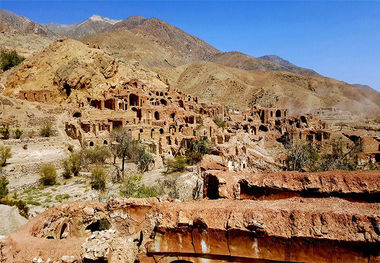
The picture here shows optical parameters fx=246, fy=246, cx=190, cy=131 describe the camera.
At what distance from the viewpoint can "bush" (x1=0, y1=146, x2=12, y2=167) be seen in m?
16.4

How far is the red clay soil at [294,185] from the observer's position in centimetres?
622

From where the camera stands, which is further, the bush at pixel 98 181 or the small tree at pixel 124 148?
the small tree at pixel 124 148

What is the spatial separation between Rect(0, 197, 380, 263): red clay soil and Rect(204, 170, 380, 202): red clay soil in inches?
36.4

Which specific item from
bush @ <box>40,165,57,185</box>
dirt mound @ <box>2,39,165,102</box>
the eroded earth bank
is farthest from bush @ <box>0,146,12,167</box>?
dirt mound @ <box>2,39,165,102</box>

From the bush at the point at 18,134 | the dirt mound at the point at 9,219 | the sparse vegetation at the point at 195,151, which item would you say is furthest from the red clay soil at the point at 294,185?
the bush at the point at 18,134

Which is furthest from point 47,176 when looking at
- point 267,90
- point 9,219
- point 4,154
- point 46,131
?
point 267,90

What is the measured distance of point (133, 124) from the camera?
27.5 meters

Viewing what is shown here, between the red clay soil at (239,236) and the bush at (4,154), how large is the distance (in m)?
12.8

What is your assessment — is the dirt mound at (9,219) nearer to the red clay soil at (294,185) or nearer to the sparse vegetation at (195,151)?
the red clay soil at (294,185)

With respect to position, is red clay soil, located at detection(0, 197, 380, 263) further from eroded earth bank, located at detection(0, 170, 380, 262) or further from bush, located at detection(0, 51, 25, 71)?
bush, located at detection(0, 51, 25, 71)

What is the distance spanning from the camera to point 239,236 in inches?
200

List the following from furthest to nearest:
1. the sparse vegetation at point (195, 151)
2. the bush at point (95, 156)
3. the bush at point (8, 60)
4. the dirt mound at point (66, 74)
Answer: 1. the bush at point (8, 60)
2. the dirt mound at point (66, 74)
3. the sparse vegetation at point (195, 151)
4. the bush at point (95, 156)

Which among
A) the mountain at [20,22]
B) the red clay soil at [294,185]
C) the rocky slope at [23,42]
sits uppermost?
the mountain at [20,22]

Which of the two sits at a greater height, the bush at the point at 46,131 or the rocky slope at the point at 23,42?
the rocky slope at the point at 23,42
